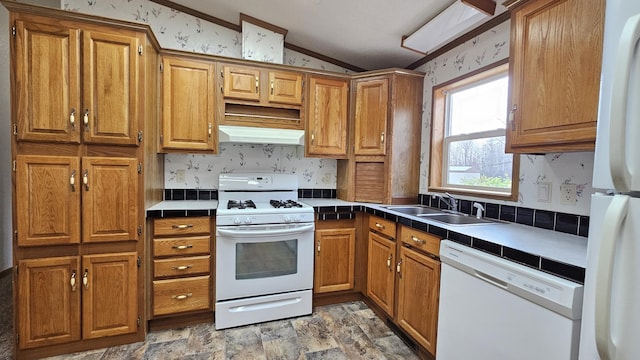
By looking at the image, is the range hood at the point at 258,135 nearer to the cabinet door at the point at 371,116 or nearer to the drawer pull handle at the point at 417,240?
the cabinet door at the point at 371,116

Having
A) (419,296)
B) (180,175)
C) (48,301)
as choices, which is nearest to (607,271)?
(419,296)

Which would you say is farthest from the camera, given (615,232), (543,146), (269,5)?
(269,5)

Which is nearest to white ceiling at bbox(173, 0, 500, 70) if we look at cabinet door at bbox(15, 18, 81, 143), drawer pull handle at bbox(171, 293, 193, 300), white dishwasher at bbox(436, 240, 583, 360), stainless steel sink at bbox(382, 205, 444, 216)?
cabinet door at bbox(15, 18, 81, 143)

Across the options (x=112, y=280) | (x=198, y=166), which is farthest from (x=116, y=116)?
(x=112, y=280)

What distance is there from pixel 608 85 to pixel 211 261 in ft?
7.70

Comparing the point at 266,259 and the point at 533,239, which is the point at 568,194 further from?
the point at 266,259

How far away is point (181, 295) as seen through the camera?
7.11ft

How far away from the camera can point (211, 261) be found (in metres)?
2.24

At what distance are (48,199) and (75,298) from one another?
655 mm

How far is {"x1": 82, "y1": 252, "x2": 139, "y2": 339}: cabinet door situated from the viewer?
1897 mm

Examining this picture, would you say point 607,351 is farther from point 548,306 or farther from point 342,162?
point 342,162

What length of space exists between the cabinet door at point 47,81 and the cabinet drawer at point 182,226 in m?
0.74

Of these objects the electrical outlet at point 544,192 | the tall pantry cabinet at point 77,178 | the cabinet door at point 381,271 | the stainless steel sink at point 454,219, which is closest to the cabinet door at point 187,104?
the tall pantry cabinet at point 77,178

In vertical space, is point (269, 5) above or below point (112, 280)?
above
